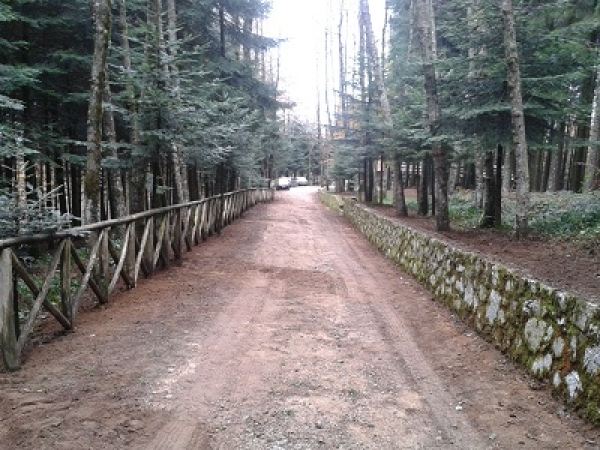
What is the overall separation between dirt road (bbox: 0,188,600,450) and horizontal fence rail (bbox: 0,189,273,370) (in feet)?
1.23

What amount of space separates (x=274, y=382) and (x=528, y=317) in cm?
265

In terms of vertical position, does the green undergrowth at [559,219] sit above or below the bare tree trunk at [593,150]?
below

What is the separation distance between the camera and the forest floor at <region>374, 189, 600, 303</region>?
524 cm

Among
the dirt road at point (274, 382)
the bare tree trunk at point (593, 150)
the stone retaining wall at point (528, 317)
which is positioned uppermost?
the bare tree trunk at point (593, 150)

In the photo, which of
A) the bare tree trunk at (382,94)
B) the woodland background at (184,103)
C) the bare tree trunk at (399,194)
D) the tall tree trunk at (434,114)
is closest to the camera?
the woodland background at (184,103)

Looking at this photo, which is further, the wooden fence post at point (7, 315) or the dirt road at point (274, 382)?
the wooden fence post at point (7, 315)

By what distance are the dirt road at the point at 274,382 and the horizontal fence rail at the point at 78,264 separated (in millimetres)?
376

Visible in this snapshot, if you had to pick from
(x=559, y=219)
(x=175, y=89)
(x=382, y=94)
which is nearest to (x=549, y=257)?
(x=559, y=219)

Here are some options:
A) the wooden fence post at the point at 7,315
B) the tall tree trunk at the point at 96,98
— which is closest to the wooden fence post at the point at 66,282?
the wooden fence post at the point at 7,315

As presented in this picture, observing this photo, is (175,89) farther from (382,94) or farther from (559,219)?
(382,94)

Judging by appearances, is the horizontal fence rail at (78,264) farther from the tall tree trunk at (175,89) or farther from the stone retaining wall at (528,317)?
the stone retaining wall at (528,317)

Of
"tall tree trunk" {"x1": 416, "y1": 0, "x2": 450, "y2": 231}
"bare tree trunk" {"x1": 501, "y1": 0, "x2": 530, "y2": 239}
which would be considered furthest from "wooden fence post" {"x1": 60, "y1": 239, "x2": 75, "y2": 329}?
"tall tree trunk" {"x1": 416, "y1": 0, "x2": 450, "y2": 231}

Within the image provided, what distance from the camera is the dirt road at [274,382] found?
357 centimetres

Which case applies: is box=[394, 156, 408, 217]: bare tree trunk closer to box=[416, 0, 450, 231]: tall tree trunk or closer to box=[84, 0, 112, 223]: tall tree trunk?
box=[416, 0, 450, 231]: tall tree trunk
